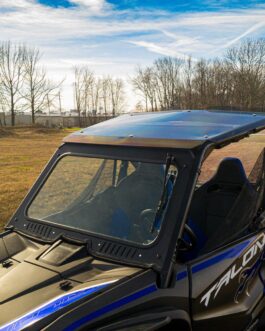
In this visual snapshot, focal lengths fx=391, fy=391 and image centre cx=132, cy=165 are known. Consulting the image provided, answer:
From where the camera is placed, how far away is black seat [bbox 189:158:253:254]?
2.90m

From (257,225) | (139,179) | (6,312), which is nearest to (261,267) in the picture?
(257,225)

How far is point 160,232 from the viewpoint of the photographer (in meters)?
2.21

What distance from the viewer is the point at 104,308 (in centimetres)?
181

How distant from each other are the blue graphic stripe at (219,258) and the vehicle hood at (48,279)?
26 cm

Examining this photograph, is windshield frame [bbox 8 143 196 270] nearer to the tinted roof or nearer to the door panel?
the tinted roof

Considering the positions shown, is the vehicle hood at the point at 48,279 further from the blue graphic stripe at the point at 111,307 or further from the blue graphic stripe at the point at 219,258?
the blue graphic stripe at the point at 219,258

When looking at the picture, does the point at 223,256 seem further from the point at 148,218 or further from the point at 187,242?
the point at 148,218

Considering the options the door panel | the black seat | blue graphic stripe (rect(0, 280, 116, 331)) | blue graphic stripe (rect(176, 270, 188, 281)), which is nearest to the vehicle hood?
blue graphic stripe (rect(0, 280, 116, 331))

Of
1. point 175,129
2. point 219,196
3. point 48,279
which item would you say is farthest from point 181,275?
point 219,196

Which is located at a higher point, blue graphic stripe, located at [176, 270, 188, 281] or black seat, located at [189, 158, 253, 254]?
black seat, located at [189, 158, 253, 254]

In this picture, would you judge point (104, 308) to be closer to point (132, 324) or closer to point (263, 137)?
point (132, 324)

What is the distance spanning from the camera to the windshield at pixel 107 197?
2357 millimetres

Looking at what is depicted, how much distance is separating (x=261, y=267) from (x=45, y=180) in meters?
1.78

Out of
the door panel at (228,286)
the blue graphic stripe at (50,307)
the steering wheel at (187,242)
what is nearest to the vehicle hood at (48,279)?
the blue graphic stripe at (50,307)
